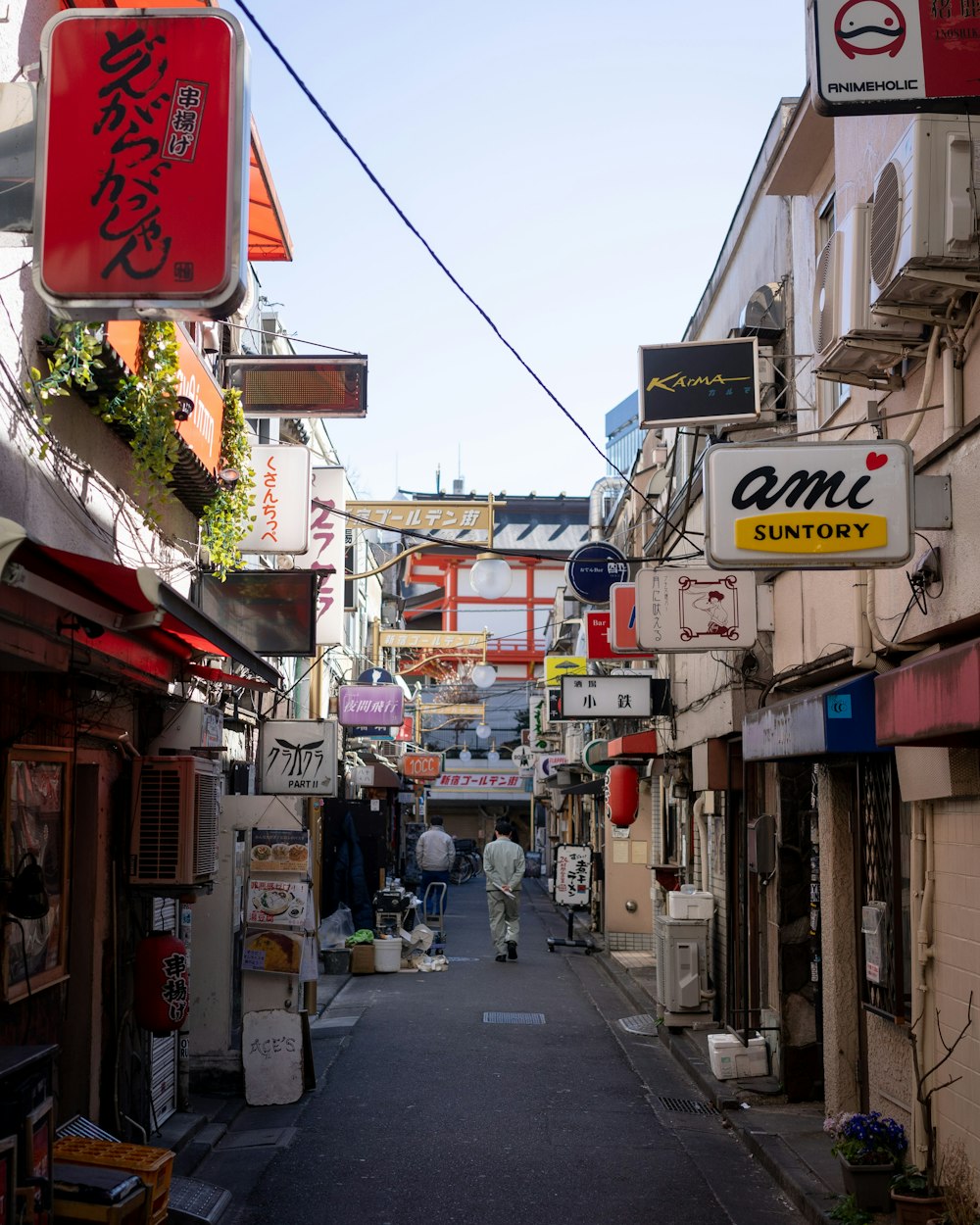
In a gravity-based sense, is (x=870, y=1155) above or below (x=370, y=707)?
below

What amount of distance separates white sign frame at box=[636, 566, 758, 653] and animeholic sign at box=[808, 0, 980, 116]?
635cm

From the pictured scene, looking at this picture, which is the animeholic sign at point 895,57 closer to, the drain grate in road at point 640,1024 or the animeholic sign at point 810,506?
the animeholic sign at point 810,506

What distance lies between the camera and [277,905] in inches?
453

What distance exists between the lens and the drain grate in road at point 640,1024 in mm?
14891

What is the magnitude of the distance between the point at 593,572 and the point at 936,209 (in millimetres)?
13029

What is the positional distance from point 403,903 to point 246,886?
421 inches

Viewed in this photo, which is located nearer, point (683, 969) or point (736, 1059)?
point (736, 1059)

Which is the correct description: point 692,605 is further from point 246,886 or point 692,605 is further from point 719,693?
point 246,886

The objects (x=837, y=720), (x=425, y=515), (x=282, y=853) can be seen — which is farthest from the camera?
(x=425, y=515)

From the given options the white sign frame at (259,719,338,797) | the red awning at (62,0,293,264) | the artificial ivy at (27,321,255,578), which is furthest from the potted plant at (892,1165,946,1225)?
the red awning at (62,0,293,264)

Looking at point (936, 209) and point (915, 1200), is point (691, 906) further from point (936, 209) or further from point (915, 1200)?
point (936, 209)

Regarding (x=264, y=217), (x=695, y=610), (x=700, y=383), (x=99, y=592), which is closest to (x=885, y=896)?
(x=695, y=610)

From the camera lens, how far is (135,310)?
5934 mm

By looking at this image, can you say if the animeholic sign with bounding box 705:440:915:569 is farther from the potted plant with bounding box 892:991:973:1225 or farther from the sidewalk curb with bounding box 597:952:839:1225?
the sidewalk curb with bounding box 597:952:839:1225
